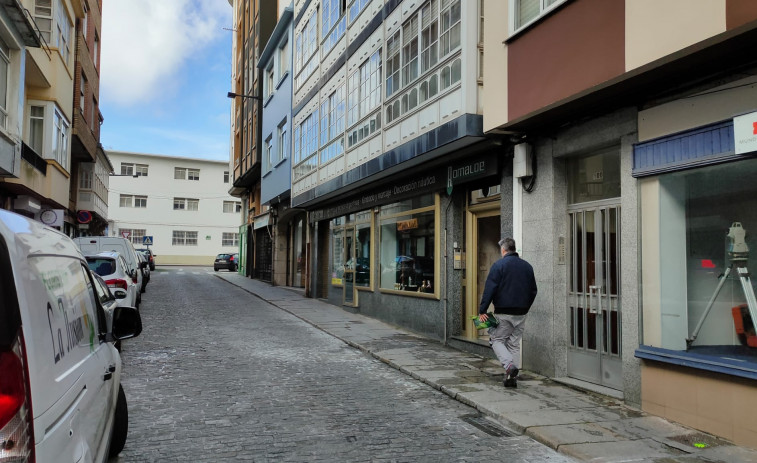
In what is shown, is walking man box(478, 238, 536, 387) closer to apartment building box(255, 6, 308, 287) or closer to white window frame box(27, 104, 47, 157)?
apartment building box(255, 6, 308, 287)

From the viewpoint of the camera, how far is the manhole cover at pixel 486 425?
557 cm

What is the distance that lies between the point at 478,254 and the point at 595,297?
11.4 ft

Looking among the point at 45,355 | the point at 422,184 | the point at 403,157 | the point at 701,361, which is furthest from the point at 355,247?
the point at 45,355

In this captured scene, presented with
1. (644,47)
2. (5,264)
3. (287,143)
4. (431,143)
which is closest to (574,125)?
(644,47)

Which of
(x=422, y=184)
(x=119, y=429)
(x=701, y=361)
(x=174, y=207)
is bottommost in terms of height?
(x=119, y=429)

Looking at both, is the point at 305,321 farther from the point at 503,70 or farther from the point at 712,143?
the point at 712,143

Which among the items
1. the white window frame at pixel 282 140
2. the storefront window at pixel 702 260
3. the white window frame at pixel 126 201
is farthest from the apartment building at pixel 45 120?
the white window frame at pixel 126 201

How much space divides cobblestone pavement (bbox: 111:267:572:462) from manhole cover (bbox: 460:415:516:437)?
11 mm

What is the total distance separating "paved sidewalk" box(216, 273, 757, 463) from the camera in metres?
4.96

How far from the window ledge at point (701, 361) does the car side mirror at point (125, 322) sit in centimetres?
508

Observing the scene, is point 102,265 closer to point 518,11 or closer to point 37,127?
point 37,127

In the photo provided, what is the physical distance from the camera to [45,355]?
212cm

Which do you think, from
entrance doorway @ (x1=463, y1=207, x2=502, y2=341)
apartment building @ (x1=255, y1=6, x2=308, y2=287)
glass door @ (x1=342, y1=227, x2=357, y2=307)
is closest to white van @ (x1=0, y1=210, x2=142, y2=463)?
entrance doorway @ (x1=463, y1=207, x2=502, y2=341)

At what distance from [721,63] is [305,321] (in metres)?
11.3
